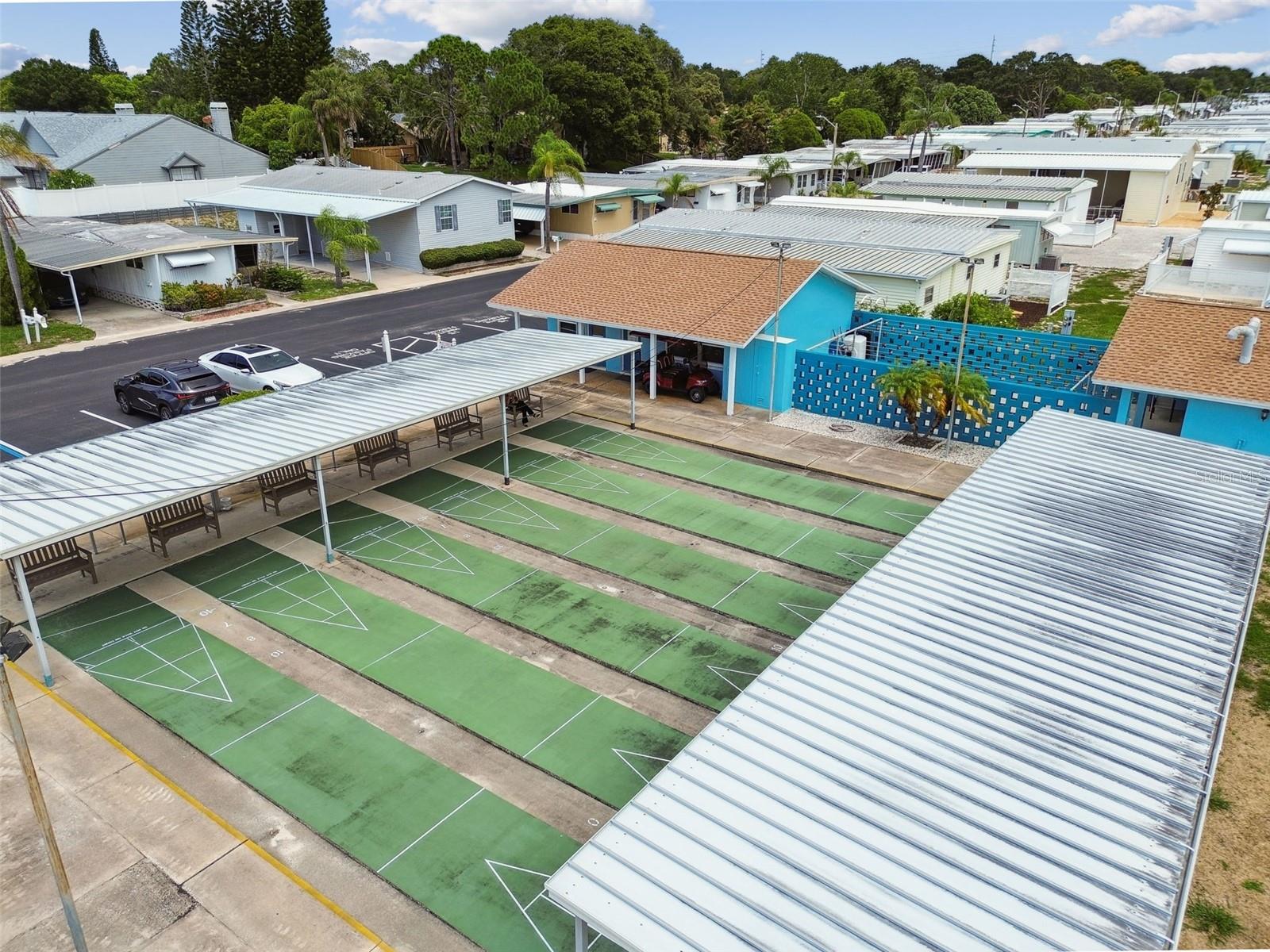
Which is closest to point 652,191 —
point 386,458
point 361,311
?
point 361,311

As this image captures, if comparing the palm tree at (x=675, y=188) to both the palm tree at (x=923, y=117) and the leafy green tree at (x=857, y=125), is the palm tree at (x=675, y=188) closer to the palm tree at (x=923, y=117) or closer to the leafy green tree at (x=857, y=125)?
the palm tree at (x=923, y=117)

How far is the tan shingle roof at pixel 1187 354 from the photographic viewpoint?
65.8 ft

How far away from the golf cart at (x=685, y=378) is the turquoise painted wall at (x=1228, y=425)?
42.5 ft

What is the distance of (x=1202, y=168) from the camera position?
271 feet

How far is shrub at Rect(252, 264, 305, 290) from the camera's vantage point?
42594 millimetres

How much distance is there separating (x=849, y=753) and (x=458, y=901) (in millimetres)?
4997

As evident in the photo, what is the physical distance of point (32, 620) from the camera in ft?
44.7

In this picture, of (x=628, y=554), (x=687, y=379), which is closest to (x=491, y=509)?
(x=628, y=554)

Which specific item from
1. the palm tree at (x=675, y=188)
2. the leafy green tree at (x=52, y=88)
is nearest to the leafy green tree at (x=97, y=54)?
the leafy green tree at (x=52, y=88)

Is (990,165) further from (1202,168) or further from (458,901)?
(458,901)

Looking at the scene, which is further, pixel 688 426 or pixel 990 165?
pixel 990 165

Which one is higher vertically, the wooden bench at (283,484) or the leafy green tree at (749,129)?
the leafy green tree at (749,129)

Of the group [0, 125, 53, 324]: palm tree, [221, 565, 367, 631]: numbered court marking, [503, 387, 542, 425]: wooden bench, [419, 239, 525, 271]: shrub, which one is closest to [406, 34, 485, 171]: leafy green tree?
[419, 239, 525, 271]: shrub

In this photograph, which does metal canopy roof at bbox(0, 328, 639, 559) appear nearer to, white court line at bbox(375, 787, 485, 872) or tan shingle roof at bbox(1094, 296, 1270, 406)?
white court line at bbox(375, 787, 485, 872)
